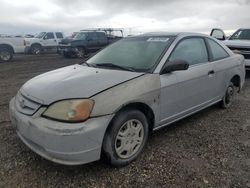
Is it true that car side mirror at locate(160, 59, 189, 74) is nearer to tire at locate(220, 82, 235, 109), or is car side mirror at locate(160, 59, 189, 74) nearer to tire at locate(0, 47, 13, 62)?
tire at locate(220, 82, 235, 109)

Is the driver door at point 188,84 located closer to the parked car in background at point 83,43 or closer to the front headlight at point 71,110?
the front headlight at point 71,110

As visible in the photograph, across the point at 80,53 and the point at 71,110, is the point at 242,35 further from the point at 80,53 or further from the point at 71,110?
the point at 80,53

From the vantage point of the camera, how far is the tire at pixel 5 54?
1656cm

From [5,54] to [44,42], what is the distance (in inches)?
246

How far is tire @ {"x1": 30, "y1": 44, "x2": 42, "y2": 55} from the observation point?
69.9ft

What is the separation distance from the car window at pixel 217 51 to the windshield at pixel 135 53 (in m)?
1.15

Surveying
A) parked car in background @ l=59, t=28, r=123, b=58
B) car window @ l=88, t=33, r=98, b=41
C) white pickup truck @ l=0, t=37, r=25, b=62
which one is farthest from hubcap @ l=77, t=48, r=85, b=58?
white pickup truck @ l=0, t=37, r=25, b=62

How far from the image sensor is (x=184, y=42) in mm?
4508

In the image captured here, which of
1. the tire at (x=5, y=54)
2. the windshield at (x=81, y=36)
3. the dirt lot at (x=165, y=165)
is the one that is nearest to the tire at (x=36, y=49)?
the windshield at (x=81, y=36)

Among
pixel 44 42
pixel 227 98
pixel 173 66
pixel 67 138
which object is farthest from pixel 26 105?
pixel 44 42

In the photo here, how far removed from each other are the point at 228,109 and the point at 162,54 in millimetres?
2488

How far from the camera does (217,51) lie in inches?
209

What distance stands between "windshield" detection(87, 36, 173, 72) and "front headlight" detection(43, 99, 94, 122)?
3.51ft

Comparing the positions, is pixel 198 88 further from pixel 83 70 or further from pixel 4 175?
pixel 4 175
